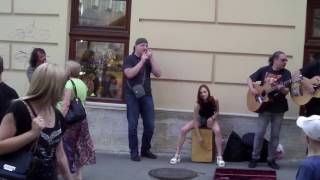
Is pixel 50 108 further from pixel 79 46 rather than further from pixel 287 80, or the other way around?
pixel 79 46

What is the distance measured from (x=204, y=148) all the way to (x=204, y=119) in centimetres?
45

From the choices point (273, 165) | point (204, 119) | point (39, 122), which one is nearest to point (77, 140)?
point (204, 119)

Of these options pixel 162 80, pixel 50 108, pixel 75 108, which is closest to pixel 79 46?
pixel 162 80

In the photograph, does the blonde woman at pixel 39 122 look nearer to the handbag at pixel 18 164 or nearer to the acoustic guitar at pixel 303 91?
the handbag at pixel 18 164

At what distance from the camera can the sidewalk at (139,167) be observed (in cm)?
825

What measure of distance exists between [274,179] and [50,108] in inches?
174

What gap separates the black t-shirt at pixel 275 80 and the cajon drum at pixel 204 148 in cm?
101

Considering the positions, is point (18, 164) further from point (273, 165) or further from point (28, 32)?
point (28, 32)

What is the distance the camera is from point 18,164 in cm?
363

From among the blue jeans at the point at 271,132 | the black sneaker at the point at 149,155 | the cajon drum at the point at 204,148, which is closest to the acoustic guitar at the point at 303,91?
the blue jeans at the point at 271,132

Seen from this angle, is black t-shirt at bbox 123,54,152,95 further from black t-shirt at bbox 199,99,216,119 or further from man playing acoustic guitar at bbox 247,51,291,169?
man playing acoustic guitar at bbox 247,51,291,169

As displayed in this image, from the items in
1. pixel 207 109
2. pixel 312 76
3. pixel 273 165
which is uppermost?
pixel 312 76

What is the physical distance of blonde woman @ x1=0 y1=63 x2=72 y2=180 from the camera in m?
3.63

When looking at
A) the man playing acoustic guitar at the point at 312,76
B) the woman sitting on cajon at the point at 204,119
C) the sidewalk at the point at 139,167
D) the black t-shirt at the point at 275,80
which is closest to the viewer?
the sidewalk at the point at 139,167
